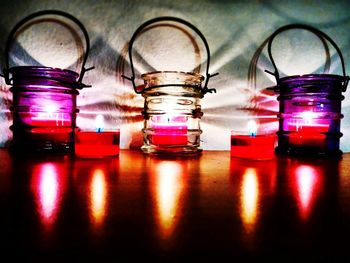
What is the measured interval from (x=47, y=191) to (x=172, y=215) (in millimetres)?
166

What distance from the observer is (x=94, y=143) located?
66 cm

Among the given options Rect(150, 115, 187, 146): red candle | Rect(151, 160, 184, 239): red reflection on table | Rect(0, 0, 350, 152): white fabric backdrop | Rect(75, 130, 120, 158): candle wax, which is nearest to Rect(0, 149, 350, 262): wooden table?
Rect(151, 160, 184, 239): red reflection on table

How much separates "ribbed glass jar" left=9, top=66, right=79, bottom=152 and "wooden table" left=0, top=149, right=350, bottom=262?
0.24 m

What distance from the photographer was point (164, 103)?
0.84m

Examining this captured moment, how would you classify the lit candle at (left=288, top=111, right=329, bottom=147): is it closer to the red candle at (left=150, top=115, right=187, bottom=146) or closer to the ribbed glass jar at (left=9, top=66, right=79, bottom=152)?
the red candle at (left=150, top=115, right=187, bottom=146)

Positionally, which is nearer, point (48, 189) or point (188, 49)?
point (48, 189)

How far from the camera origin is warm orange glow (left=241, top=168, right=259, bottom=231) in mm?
262

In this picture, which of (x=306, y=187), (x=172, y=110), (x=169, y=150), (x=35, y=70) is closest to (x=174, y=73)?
(x=172, y=110)

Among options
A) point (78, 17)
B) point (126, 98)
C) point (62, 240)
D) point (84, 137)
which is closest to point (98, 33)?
point (78, 17)

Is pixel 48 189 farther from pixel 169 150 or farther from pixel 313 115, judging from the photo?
pixel 313 115

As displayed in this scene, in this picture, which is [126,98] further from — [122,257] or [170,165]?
[122,257]

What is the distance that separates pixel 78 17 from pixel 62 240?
2.65ft

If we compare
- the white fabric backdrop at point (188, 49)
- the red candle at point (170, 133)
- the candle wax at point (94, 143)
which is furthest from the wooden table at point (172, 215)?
the white fabric backdrop at point (188, 49)

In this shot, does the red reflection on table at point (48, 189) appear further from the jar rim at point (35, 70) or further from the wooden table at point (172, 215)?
the jar rim at point (35, 70)
